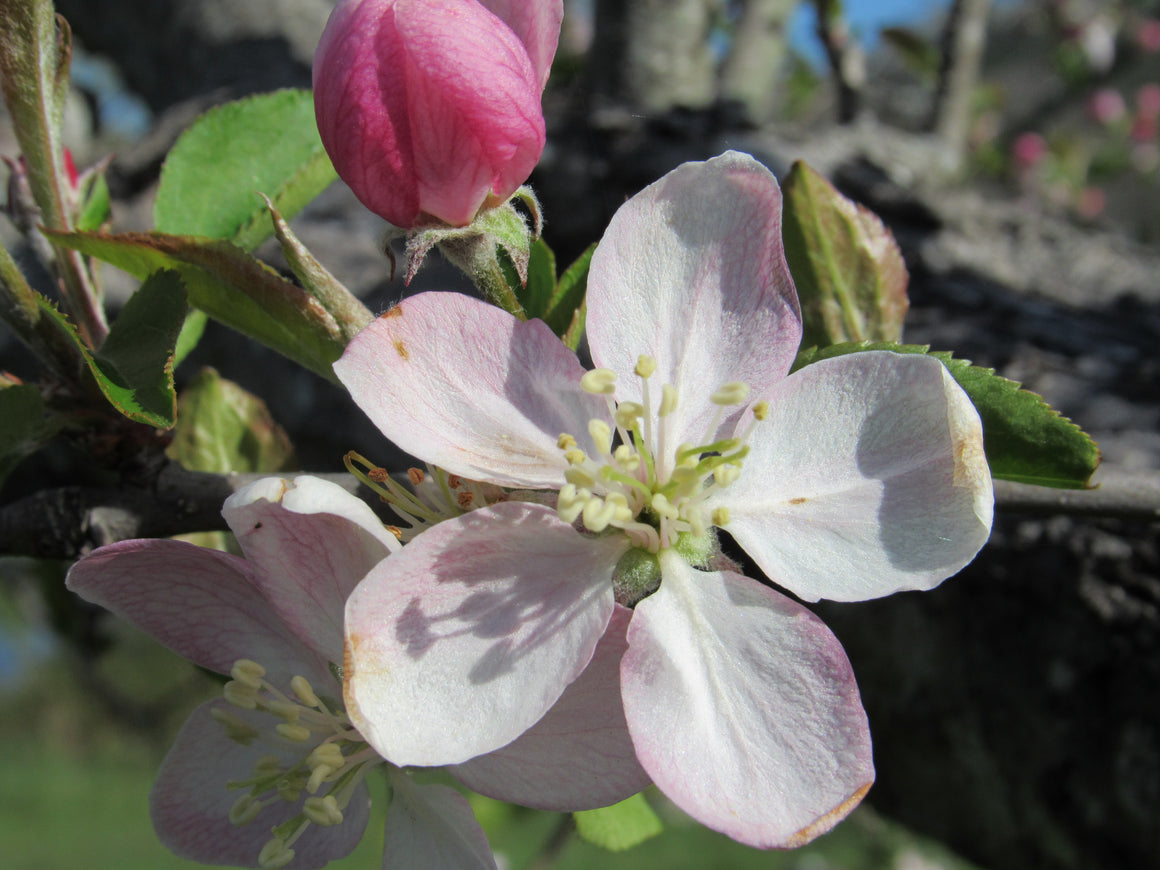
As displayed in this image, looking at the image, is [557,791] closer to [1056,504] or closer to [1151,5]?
[1056,504]

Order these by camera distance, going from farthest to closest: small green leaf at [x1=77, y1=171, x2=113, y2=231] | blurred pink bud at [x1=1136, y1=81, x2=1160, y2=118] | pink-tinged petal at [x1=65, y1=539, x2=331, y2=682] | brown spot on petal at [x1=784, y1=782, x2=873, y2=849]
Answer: blurred pink bud at [x1=1136, y1=81, x2=1160, y2=118], small green leaf at [x1=77, y1=171, x2=113, y2=231], pink-tinged petal at [x1=65, y1=539, x2=331, y2=682], brown spot on petal at [x1=784, y1=782, x2=873, y2=849]

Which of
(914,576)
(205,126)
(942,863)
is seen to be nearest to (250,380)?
(205,126)

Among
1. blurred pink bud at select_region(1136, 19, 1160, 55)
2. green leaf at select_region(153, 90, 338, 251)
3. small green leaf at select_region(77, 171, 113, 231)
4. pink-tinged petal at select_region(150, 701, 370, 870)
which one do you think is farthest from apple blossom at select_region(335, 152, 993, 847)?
blurred pink bud at select_region(1136, 19, 1160, 55)

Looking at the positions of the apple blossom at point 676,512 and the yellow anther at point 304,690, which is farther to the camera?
the yellow anther at point 304,690

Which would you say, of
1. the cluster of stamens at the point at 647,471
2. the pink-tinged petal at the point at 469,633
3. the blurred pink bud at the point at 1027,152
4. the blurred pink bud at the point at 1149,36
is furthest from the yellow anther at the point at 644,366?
the blurred pink bud at the point at 1149,36

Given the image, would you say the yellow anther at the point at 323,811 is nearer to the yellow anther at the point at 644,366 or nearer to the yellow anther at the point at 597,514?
the yellow anther at the point at 597,514

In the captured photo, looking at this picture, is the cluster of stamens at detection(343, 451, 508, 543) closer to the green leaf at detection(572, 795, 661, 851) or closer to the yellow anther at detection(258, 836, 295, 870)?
the yellow anther at detection(258, 836, 295, 870)

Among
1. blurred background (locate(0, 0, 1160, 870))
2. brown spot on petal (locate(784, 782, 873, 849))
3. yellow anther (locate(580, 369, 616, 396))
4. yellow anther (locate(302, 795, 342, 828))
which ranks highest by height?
yellow anther (locate(580, 369, 616, 396))
